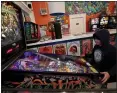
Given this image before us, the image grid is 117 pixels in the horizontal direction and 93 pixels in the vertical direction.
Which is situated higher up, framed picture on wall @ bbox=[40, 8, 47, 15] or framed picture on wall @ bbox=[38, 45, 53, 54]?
framed picture on wall @ bbox=[40, 8, 47, 15]

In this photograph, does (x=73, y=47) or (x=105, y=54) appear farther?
(x=73, y=47)

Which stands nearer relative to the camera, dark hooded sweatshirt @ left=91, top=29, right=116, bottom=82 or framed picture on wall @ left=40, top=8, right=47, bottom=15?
dark hooded sweatshirt @ left=91, top=29, right=116, bottom=82

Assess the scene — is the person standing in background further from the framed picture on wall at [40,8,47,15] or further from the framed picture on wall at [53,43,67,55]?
the framed picture on wall at [40,8,47,15]

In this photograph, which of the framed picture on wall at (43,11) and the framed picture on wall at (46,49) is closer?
the framed picture on wall at (46,49)

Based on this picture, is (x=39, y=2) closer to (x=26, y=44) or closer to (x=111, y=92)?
(x=26, y=44)

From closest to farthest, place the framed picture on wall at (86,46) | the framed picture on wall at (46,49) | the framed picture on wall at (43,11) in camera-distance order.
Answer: the framed picture on wall at (46,49) < the framed picture on wall at (86,46) < the framed picture on wall at (43,11)

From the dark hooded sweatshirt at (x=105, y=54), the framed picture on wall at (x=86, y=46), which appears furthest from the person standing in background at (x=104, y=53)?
the framed picture on wall at (x=86, y=46)

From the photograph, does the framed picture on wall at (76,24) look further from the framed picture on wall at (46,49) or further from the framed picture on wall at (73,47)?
the framed picture on wall at (46,49)

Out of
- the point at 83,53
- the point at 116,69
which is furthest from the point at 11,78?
the point at 83,53

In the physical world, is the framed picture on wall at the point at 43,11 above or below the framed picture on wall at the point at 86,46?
above

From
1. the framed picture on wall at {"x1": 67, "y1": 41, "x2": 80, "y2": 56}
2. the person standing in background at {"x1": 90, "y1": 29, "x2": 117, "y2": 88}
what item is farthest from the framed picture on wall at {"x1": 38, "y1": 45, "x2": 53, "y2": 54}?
the person standing in background at {"x1": 90, "y1": 29, "x2": 117, "y2": 88}

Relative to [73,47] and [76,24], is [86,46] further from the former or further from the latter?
[76,24]

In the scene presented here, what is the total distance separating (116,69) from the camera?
1461mm

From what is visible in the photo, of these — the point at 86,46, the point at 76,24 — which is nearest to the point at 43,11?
the point at 76,24
